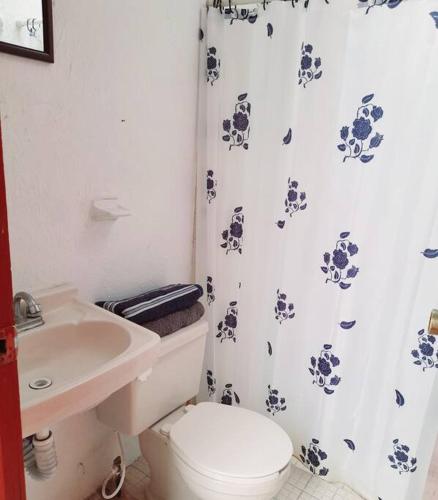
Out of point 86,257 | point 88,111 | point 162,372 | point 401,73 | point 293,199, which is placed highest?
point 401,73

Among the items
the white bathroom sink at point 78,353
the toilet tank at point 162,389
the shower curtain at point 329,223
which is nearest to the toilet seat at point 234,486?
the toilet tank at point 162,389

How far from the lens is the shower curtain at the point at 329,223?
1.27 m

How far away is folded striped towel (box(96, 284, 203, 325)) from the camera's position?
1289 mm

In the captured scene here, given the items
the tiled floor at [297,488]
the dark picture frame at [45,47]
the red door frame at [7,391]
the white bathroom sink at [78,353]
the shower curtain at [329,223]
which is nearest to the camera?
the red door frame at [7,391]

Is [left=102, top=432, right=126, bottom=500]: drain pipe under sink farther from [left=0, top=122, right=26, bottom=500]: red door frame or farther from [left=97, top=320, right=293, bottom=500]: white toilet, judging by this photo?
[left=0, top=122, right=26, bottom=500]: red door frame

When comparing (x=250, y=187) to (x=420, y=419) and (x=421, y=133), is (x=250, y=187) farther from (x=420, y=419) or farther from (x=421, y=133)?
(x=420, y=419)

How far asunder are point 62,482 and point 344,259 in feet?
4.31

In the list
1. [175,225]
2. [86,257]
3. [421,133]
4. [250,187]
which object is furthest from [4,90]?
[421,133]

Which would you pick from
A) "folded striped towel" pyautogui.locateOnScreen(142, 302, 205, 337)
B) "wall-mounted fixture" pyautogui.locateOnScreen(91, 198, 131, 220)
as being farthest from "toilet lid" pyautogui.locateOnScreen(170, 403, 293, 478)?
"wall-mounted fixture" pyautogui.locateOnScreen(91, 198, 131, 220)

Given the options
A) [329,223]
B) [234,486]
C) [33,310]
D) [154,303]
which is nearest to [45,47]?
[33,310]

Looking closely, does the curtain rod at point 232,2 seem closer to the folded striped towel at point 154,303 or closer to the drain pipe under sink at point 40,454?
the folded striped towel at point 154,303

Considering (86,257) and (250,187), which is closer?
(86,257)

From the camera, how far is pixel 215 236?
1.73 meters

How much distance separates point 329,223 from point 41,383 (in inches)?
42.3
